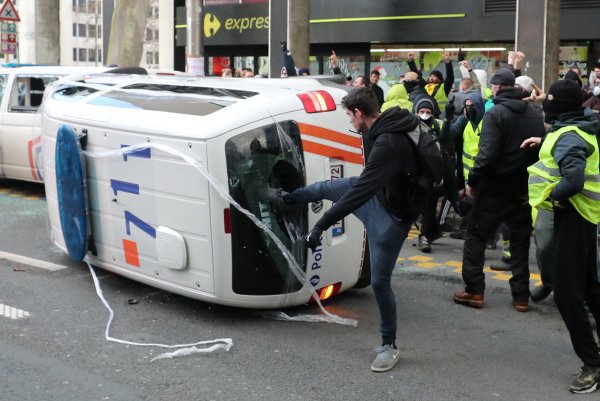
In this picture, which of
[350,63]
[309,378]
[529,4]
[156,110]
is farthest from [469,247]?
[350,63]

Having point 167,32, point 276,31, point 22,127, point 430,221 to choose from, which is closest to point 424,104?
point 430,221

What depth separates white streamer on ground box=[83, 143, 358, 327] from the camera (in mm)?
5463

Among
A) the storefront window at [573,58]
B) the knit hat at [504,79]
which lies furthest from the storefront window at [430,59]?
the knit hat at [504,79]

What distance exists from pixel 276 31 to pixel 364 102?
1756 centimetres

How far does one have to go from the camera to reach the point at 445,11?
19.2 metres

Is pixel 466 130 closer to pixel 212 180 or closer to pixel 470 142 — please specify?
pixel 470 142

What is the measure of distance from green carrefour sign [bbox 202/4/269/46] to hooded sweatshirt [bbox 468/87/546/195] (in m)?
17.2

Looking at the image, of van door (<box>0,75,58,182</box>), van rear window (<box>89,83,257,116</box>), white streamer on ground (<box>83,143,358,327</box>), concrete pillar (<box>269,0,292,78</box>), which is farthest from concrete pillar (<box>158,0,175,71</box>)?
white streamer on ground (<box>83,143,358,327</box>)

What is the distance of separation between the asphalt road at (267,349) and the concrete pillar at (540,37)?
33.2 feet

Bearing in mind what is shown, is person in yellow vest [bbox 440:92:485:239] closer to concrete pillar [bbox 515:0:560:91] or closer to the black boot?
the black boot

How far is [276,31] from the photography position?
72.7 feet

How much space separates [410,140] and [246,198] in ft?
4.02

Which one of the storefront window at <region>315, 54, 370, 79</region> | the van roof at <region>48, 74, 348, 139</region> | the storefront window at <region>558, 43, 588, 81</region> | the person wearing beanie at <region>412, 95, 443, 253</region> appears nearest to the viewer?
the van roof at <region>48, 74, 348, 139</region>

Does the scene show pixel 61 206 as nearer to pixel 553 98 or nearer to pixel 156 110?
pixel 156 110
